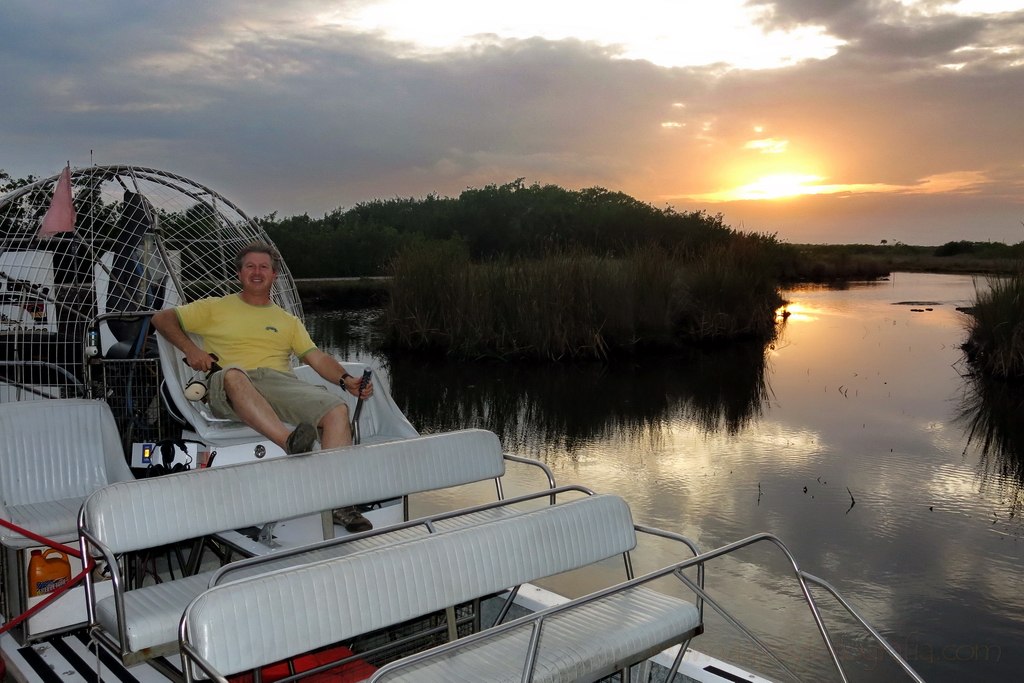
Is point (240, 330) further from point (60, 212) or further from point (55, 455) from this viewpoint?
point (60, 212)

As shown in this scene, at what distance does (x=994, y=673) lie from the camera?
4109 millimetres

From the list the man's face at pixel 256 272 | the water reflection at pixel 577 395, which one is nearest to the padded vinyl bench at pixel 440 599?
the man's face at pixel 256 272

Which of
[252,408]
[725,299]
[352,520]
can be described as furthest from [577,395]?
[352,520]

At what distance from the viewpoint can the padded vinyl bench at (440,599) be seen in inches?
84.0

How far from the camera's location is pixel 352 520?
4020mm

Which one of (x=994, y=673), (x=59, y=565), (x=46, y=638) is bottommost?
(x=994, y=673)

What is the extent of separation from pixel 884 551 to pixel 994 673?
1609 millimetres

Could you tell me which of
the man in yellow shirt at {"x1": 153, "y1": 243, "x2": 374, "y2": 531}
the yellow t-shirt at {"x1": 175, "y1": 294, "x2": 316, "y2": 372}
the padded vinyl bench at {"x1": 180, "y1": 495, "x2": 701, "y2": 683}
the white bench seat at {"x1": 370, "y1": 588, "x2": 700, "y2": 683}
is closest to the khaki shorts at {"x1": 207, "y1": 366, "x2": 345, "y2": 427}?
the man in yellow shirt at {"x1": 153, "y1": 243, "x2": 374, "y2": 531}

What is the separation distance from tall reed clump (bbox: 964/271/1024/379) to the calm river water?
1.83ft

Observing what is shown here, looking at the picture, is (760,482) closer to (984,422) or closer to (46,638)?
(984,422)

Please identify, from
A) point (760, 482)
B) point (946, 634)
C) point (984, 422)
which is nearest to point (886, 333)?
point (984, 422)

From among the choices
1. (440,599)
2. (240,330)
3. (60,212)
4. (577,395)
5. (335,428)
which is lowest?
(577,395)

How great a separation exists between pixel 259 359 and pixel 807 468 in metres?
5.02

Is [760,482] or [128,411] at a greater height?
[128,411]
